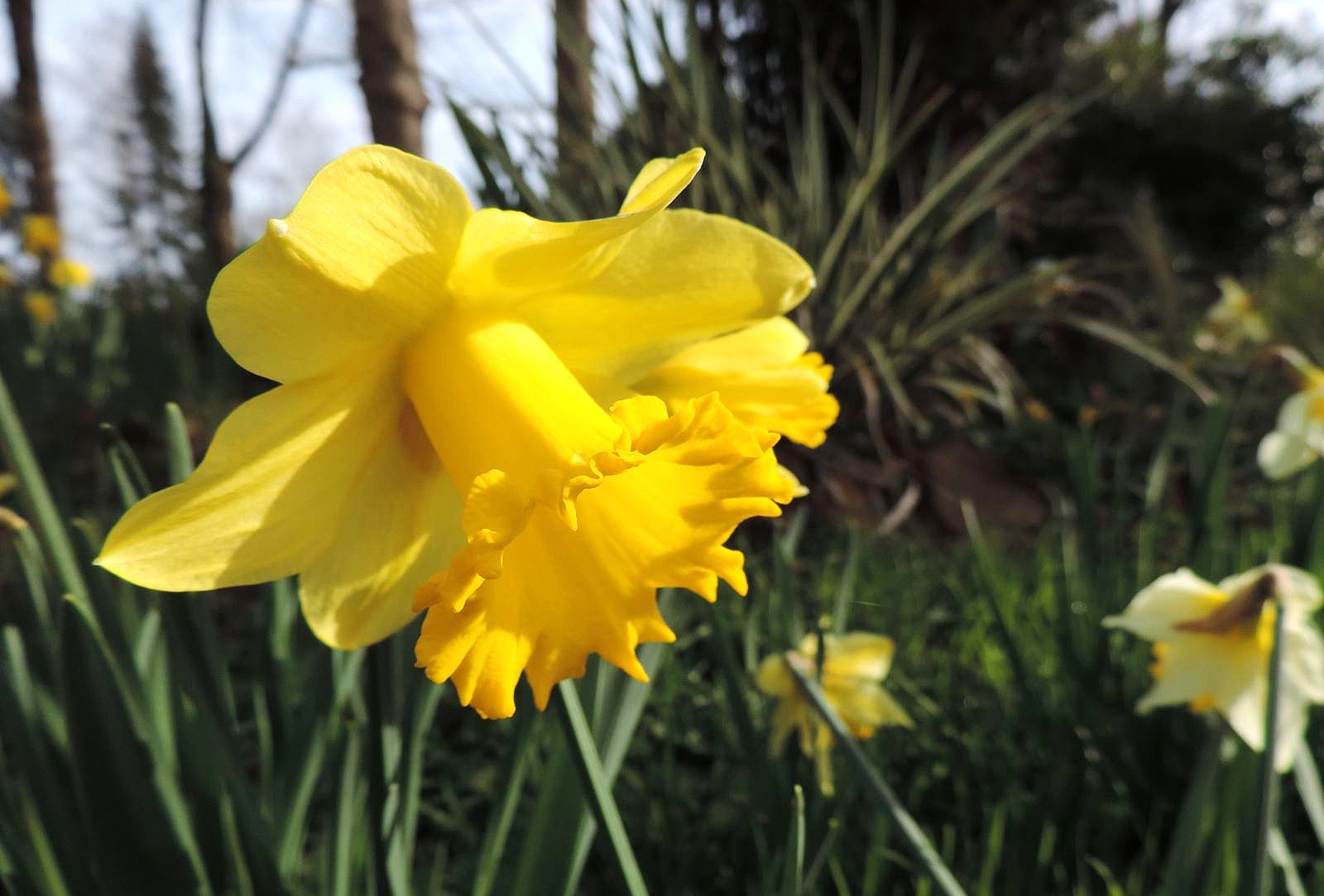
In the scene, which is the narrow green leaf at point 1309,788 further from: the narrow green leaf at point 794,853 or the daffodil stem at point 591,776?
→ the daffodil stem at point 591,776

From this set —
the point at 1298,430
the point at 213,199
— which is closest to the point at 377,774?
the point at 213,199

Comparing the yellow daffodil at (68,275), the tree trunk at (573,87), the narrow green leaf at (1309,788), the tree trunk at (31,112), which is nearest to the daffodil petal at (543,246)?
the narrow green leaf at (1309,788)

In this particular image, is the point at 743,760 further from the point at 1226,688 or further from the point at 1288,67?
the point at 1288,67

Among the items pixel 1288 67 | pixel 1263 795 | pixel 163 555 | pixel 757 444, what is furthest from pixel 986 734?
pixel 1288 67

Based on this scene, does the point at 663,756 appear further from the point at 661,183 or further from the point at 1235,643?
the point at 661,183

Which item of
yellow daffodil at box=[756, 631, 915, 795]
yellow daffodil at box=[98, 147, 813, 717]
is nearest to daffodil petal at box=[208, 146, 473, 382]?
yellow daffodil at box=[98, 147, 813, 717]

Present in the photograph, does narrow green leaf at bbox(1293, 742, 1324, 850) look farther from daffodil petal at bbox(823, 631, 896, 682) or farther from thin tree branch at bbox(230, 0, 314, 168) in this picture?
thin tree branch at bbox(230, 0, 314, 168)
